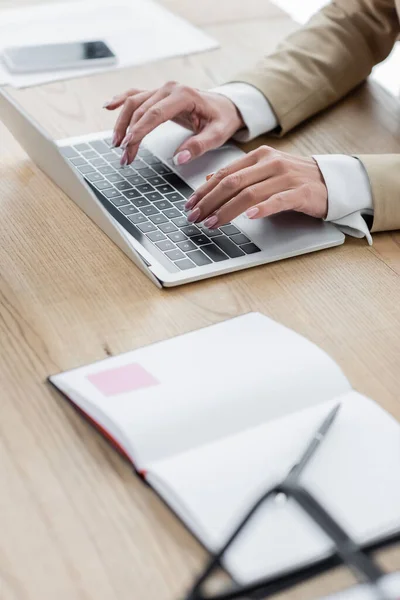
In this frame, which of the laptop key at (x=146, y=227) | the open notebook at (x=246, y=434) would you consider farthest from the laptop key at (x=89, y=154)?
the open notebook at (x=246, y=434)

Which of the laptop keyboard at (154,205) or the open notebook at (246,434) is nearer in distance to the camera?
the open notebook at (246,434)

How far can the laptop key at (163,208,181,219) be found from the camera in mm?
1092

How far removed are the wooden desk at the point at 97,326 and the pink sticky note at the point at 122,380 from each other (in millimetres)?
37

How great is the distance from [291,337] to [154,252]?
227 millimetres

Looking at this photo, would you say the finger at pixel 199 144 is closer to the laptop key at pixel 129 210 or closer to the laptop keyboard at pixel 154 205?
the laptop keyboard at pixel 154 205

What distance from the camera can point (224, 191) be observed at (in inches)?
41.4

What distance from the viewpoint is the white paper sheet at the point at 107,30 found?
1521 millimetres

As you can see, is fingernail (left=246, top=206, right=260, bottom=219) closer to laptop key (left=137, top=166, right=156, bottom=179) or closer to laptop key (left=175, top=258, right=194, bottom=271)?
laptop key (left=175, top=258, right=194, bottom=271)

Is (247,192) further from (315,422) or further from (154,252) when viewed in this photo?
(315,422)

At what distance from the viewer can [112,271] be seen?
39.2 inches

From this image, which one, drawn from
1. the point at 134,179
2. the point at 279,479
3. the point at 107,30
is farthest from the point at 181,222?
the point at 107,30

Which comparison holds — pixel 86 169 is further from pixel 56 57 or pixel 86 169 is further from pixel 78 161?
pixel 56 57

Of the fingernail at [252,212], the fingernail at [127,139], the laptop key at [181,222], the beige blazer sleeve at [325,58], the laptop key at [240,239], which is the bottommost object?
the laptop key at [181,222]

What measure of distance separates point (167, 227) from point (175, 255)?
0.22 ft
